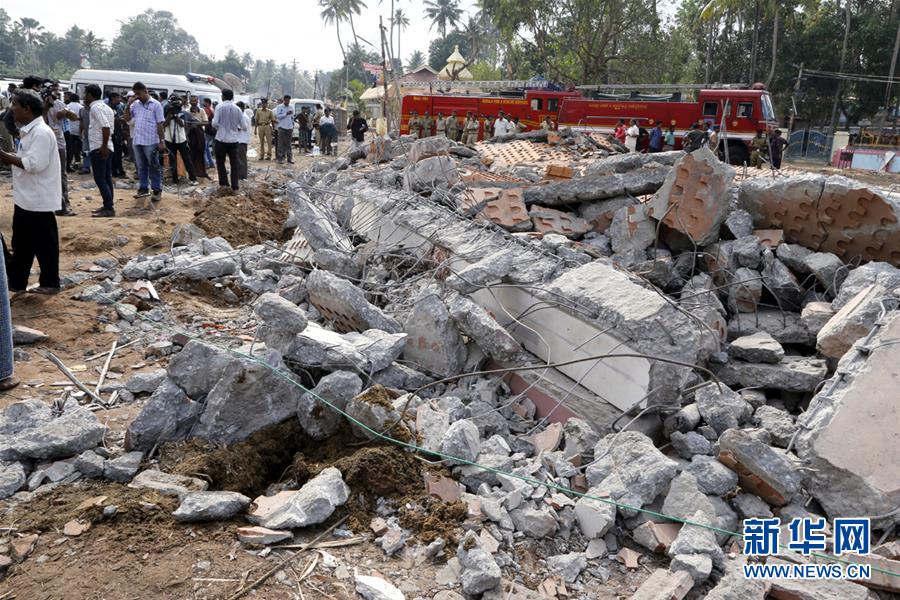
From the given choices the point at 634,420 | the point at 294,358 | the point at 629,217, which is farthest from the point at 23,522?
the point at 629,217

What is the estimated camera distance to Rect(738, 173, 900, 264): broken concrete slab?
15.7ft

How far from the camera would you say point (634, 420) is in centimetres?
346

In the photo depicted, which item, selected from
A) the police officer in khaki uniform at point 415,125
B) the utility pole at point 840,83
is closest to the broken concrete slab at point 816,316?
the police officer in khaki uniform at point 415,125

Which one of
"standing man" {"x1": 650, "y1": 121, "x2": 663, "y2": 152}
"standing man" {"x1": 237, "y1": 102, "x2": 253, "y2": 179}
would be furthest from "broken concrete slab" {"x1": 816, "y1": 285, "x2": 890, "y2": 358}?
"standing man" {"x1": 650, "y1": 121, "x2": 663, "y2": 152}

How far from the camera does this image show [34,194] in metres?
4.80

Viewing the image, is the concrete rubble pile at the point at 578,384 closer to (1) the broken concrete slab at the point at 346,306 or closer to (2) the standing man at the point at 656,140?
(1) the broken concrete slab at the point at 346,306

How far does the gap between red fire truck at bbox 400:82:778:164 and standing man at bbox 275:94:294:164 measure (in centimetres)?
504

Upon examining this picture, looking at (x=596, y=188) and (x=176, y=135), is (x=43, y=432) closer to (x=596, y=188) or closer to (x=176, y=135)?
(x=596, y=188)

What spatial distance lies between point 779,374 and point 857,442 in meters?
0.90

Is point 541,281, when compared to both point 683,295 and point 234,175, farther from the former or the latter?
point 234,175

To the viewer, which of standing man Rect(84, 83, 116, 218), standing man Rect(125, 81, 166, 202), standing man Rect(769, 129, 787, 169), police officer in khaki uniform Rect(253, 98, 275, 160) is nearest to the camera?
standing man Rect(84, 83, 116, 218)

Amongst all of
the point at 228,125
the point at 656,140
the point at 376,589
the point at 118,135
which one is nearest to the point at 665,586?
the point at 376,589

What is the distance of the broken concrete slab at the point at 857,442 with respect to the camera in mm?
2871

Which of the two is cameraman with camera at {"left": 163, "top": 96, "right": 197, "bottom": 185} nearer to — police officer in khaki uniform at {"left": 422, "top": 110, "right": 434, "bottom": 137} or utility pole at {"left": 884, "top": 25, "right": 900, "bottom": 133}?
police officer in khaki uniform at {"left": 422, "top": 110, "right": 434, "bottom": 137}
